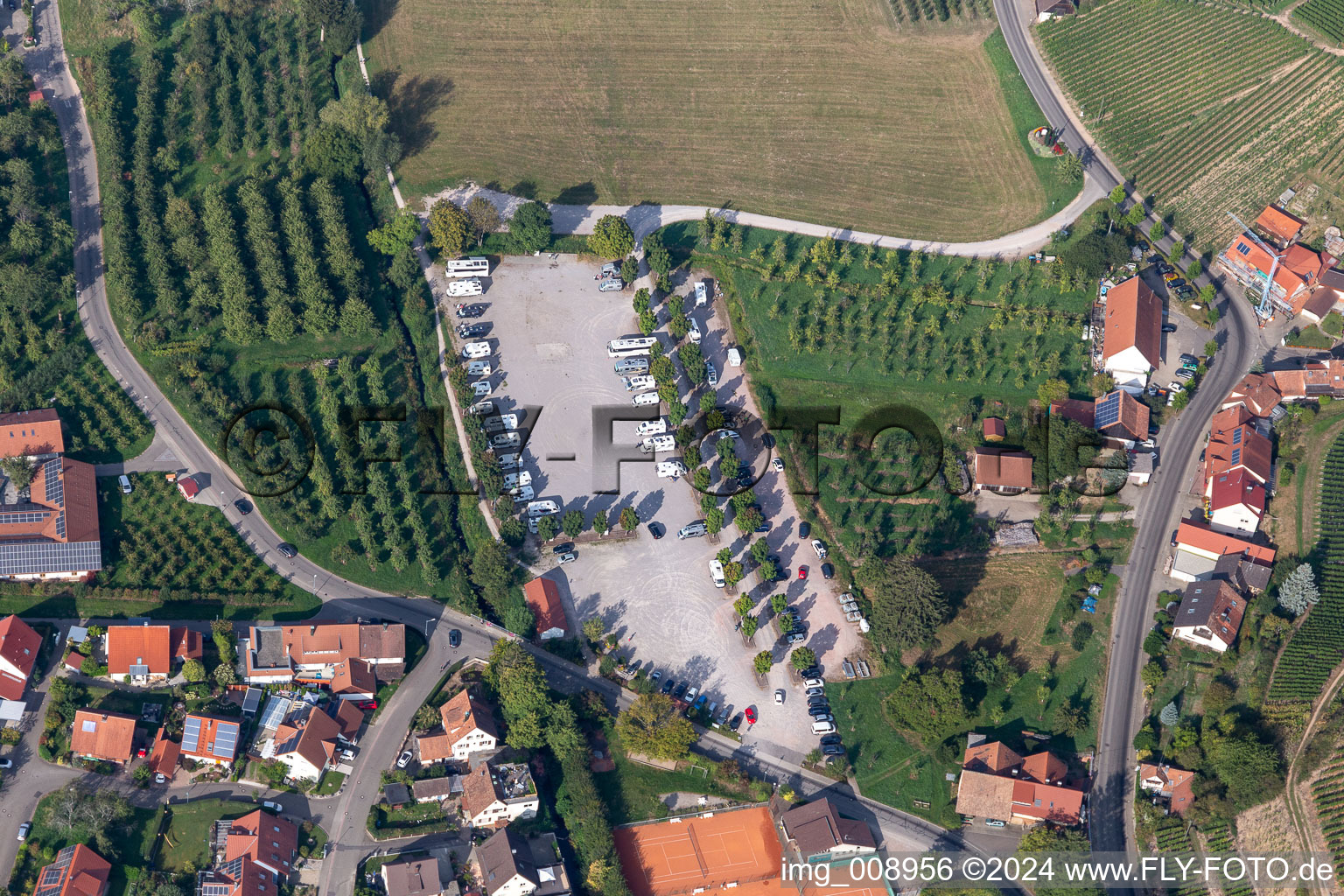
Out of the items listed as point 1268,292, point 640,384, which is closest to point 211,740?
point 640,384

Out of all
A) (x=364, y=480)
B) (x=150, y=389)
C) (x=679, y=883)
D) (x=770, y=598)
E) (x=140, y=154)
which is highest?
(x=140, y=154)

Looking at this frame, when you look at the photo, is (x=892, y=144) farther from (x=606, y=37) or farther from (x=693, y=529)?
(x=693, y=529)

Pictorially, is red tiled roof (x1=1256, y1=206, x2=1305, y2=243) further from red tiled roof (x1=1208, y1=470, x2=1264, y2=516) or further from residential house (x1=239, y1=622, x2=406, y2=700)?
residential house (x1=239, y1=622, x2=406, y2=700)

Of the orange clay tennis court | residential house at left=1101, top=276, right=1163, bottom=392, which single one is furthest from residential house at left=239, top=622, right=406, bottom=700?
residential house at left=1101, top=276, right=1163, bottom=392

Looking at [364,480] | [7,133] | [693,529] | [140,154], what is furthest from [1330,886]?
[7,133]

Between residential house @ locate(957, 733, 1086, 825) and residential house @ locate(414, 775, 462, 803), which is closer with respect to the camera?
residential house @ locate(957, 733, 1086, 825)

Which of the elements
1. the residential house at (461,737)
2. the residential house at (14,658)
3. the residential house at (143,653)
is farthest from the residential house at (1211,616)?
the residential house at (14,658)
